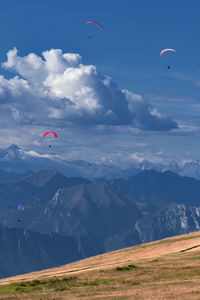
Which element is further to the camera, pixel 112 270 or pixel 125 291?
pixel 112 270

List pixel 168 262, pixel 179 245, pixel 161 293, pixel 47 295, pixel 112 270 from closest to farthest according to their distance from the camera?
pixel 161 293 → pixel 47 295 → pixel 112 270 → pixel 168 262 → pixel 179 245

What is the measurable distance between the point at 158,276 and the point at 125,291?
8216 mm

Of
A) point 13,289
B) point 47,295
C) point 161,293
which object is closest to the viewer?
point 161,293

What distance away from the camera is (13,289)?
4238 cm

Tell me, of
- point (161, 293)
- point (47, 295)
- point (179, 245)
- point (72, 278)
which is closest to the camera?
point (161, 293)

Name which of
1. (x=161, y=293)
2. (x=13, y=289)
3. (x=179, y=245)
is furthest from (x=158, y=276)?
(x=179, y=245)

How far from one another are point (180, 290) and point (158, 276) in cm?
935

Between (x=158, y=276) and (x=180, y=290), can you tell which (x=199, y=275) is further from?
(x=180, y=290)

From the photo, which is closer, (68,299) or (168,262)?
(68,299)

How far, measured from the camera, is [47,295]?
37.3 metres

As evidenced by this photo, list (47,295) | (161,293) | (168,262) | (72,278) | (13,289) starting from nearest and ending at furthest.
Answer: (161,293) → (47,295) → (13,289) → (72,278) → (168,262)

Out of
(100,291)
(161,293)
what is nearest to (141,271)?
(100,291)

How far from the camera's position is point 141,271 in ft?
156

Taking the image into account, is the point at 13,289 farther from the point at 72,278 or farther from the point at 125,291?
the point at 125,291
